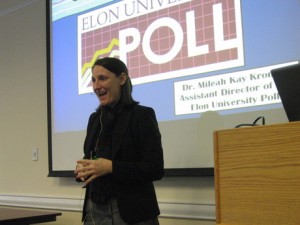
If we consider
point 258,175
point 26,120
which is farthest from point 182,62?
point 26,120

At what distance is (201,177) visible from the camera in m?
2.15

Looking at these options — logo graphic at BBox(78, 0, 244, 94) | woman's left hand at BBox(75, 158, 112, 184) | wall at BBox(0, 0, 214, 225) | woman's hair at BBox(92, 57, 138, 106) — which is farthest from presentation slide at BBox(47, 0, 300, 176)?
woman's left hand at BBox(75, 158, 112, 184)

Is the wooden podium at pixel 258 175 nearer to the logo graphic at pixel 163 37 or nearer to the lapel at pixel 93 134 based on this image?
the lapel at pixel 93 134

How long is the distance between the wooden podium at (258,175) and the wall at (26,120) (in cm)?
184

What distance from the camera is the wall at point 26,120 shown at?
2.96 metres

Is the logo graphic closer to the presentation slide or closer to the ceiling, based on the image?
the presentation slide

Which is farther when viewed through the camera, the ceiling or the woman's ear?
the ceiling

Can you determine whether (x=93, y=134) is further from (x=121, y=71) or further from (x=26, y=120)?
(x=26, y=120)

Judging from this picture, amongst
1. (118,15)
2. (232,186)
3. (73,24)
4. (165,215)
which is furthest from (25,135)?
(232,186)

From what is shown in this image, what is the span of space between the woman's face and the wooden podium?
641mm

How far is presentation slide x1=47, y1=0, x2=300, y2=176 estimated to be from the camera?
6.32 ft

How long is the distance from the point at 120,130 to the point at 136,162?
0.16 m

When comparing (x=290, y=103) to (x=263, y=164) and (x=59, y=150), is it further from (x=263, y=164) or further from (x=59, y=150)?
(x=59, y=150)

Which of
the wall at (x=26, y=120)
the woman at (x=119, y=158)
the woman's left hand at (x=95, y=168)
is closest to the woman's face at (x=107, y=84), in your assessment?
the woman at (x=119, y=158)
